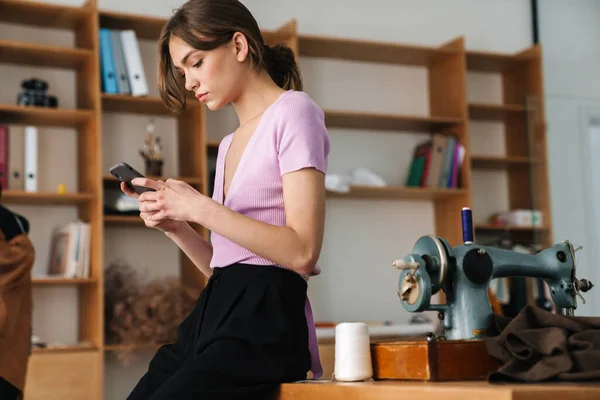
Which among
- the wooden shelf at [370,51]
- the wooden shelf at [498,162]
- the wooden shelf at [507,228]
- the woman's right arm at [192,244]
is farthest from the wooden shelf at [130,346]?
the woman's right arm at [192,244]

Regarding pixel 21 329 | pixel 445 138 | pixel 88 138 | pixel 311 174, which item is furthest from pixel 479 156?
pixel 311 174

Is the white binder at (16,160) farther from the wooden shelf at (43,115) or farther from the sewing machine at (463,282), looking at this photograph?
the sewing machine at (463,282)

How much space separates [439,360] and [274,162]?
1.43 ft

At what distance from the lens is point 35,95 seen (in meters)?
4.44

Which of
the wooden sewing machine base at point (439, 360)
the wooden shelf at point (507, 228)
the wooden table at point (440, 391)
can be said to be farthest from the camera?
the wooden shelf at point (507, 228)

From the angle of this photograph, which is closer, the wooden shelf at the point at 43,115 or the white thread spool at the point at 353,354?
the white thread spool at the point at 353,354

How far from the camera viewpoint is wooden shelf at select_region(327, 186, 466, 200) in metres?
5.02

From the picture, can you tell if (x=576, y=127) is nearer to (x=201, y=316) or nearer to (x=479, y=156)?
(x=479, y=156)

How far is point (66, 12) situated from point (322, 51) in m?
1.49

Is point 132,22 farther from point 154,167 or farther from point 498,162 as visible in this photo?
point 498,162

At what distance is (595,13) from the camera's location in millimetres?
5762

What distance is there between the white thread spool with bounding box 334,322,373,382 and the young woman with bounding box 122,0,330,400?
6 cm

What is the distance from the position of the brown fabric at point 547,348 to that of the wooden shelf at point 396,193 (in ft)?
11.8

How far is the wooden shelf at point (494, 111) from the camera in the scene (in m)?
5.41
